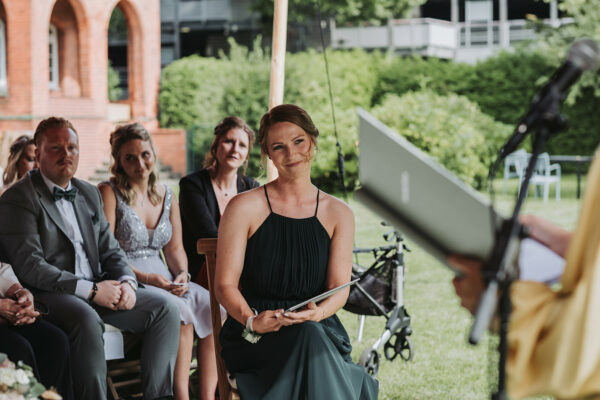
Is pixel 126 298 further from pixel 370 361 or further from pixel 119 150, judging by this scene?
pixel 370 361

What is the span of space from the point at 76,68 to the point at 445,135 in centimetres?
914

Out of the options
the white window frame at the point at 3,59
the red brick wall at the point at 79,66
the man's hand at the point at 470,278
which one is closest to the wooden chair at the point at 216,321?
the man's hand at the point at 470,278

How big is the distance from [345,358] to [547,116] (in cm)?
189

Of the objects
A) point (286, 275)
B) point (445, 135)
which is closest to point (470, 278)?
point (286, 275)

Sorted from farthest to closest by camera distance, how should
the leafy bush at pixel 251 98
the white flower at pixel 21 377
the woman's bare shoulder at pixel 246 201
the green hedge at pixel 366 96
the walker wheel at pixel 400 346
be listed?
the leafy bush at pixel 251 98 → the green hedge at pixel 366 96 → the walker wheel at pixel 400 346 → the woman's bare shoulder at pixel 246 201 → the white flower at pixel 21 377

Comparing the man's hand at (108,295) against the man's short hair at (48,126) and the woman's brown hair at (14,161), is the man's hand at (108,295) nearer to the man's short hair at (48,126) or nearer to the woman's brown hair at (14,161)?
the man's short hair at (48,126)

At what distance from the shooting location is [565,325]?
1.45m

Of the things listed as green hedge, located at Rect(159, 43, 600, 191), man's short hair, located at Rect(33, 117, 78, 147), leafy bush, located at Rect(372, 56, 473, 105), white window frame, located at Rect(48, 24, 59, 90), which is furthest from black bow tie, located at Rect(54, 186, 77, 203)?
leafy bush, located at Rect(372, 56, 473, 105)

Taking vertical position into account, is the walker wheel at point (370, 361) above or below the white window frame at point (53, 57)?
below

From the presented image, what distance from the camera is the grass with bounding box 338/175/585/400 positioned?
4879 millimetres

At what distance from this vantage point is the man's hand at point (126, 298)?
378 cm

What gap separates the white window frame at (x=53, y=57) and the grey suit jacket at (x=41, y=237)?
1633 cm

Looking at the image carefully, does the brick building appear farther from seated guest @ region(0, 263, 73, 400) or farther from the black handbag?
seated guest @ region(0, 263, 73, 400)

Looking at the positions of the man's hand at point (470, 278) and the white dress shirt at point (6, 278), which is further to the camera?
the white dress shirt at point (6, 278)
